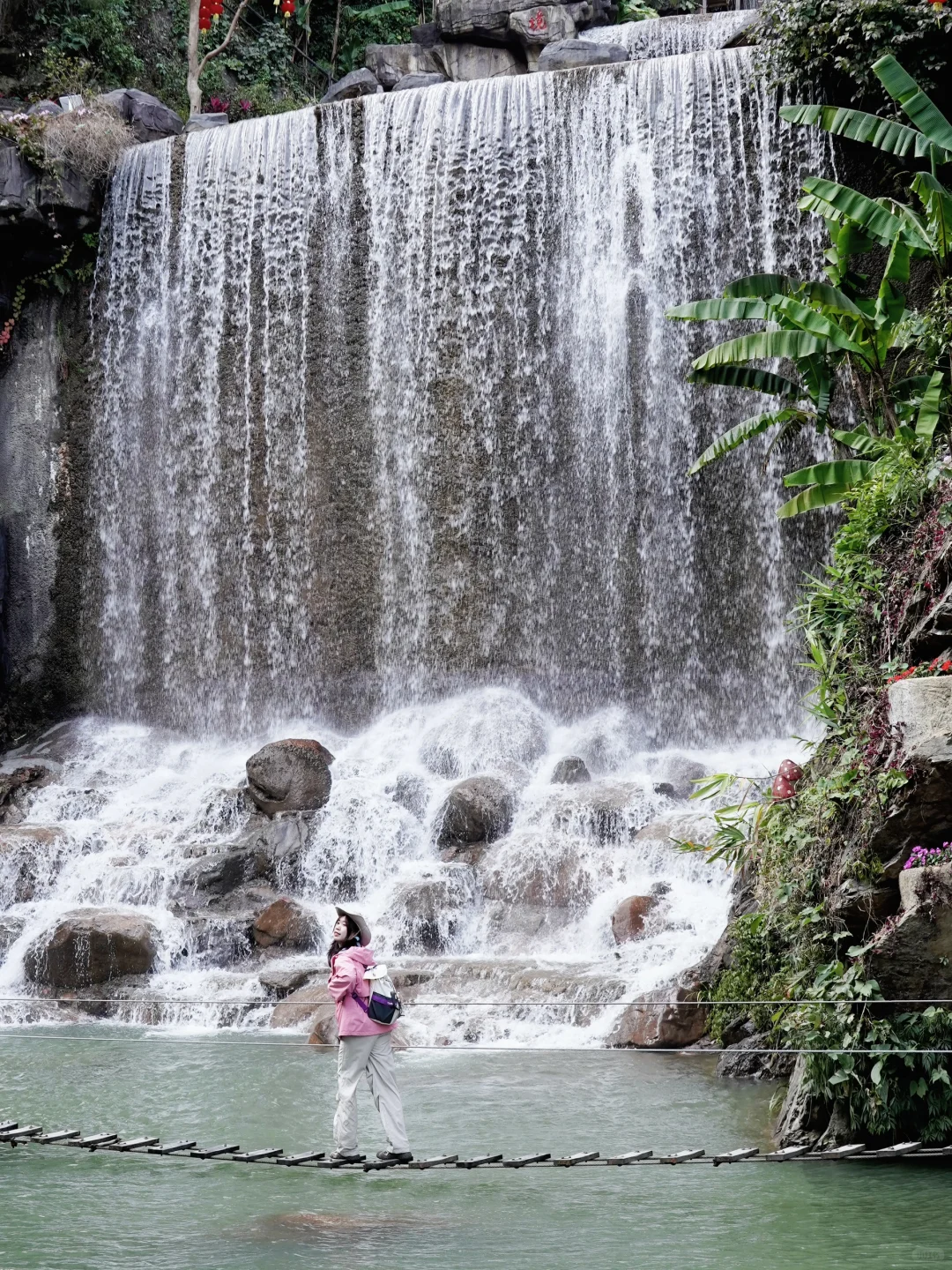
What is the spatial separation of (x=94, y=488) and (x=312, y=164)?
522cm

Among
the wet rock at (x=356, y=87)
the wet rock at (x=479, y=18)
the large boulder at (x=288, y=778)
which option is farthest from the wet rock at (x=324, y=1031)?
the wet rock at (x=479, y=18)

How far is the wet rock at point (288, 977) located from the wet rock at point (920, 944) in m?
5.98

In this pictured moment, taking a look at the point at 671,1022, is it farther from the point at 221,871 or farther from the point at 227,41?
the point at 227,41

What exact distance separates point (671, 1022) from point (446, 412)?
10.6 m

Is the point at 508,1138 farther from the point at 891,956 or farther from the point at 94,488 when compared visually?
the point at 94,488

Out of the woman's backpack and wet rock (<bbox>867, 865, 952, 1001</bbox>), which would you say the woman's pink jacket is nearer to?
the woman's backpack

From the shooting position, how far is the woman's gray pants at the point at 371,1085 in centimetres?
687

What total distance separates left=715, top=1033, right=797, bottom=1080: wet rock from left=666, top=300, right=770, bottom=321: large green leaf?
19.2ft

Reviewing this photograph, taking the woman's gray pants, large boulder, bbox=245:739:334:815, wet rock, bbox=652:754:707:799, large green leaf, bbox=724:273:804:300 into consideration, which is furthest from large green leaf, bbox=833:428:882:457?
large boulder, bbox=245:739:334:815

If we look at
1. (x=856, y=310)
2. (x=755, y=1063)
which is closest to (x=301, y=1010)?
(x=755, y=1063)

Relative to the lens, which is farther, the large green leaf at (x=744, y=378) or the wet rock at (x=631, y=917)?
the large green leaf at (x=744, y=378)

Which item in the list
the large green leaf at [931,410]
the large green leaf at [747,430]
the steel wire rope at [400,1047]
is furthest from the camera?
the large green leaf at [747,430]

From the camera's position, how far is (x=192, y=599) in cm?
1981

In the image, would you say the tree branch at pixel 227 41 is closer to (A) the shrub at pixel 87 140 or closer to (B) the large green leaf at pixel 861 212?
(A) the shrub at pixel 87 140
